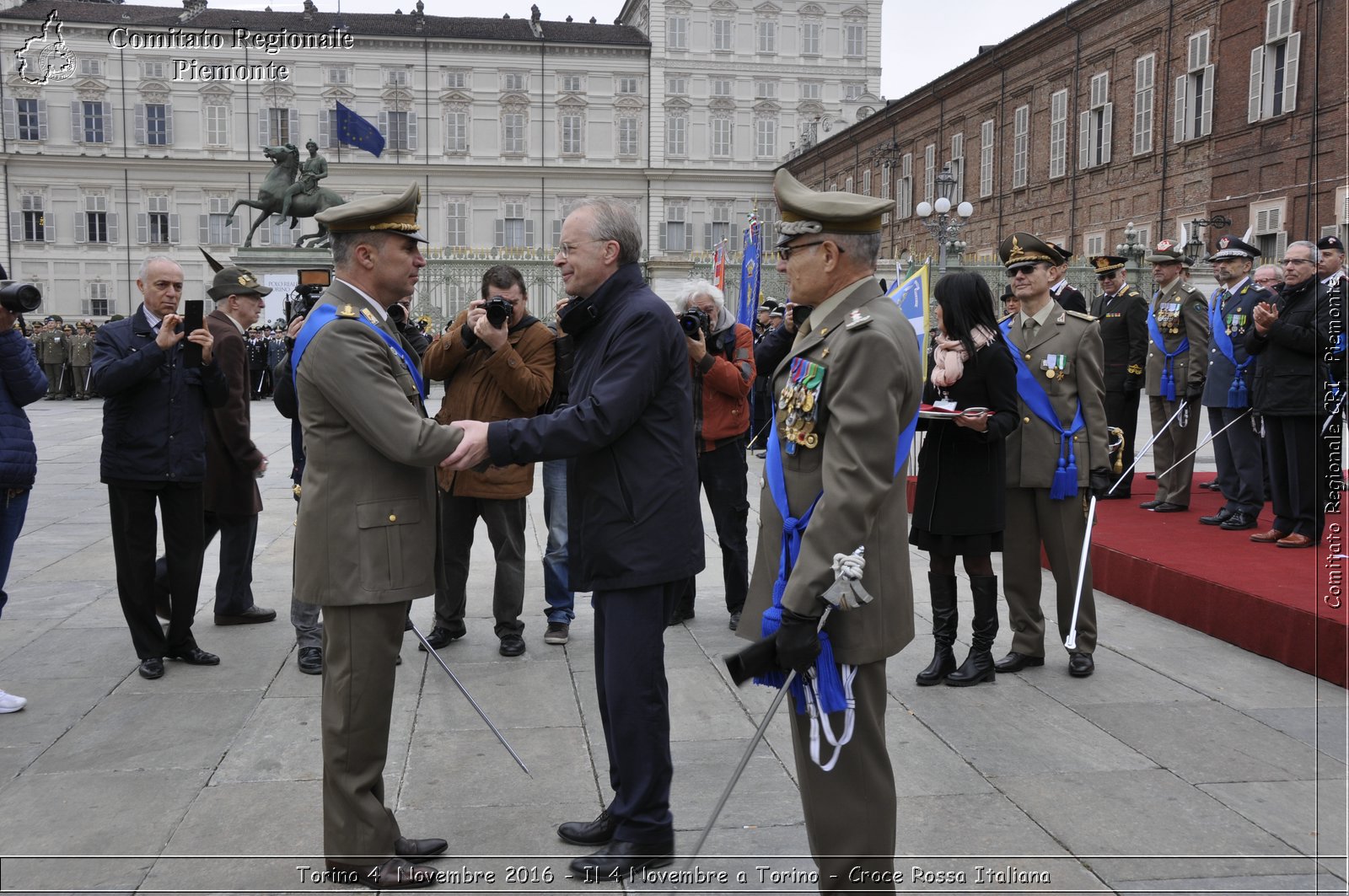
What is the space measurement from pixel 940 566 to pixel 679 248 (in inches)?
2015

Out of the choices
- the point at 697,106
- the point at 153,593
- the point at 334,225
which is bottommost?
the point at 153,593

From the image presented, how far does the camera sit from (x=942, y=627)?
5281mm

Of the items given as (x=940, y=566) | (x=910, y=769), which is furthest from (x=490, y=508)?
(x=910, y=769)

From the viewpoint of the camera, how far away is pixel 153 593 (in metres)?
5.54

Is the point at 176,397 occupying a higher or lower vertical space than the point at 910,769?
higher

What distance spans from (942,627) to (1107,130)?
1038 inches

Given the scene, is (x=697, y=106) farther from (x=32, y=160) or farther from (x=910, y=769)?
(x=910, y=769)

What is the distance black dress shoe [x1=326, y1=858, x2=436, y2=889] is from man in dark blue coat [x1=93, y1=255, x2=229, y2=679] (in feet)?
8.43

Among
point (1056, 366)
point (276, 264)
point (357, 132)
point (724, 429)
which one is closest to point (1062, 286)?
point (1056, 366)

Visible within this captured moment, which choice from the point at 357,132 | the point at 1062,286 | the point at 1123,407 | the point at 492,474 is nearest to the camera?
the point at 492,474

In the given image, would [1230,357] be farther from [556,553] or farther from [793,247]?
[793,247]

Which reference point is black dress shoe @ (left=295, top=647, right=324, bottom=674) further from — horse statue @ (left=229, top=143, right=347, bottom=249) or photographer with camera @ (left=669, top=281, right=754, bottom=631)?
horse statue @ (left=229, top=143, right=347, bottom=249)

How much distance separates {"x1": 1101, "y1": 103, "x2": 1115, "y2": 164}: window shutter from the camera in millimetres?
27844

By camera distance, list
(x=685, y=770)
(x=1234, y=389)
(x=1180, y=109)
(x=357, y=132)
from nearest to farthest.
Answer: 1. (x=685, y=770)
2. (x=1234, y=389)
3. (x=1180, y=109)
4. (x=357, y=132)
